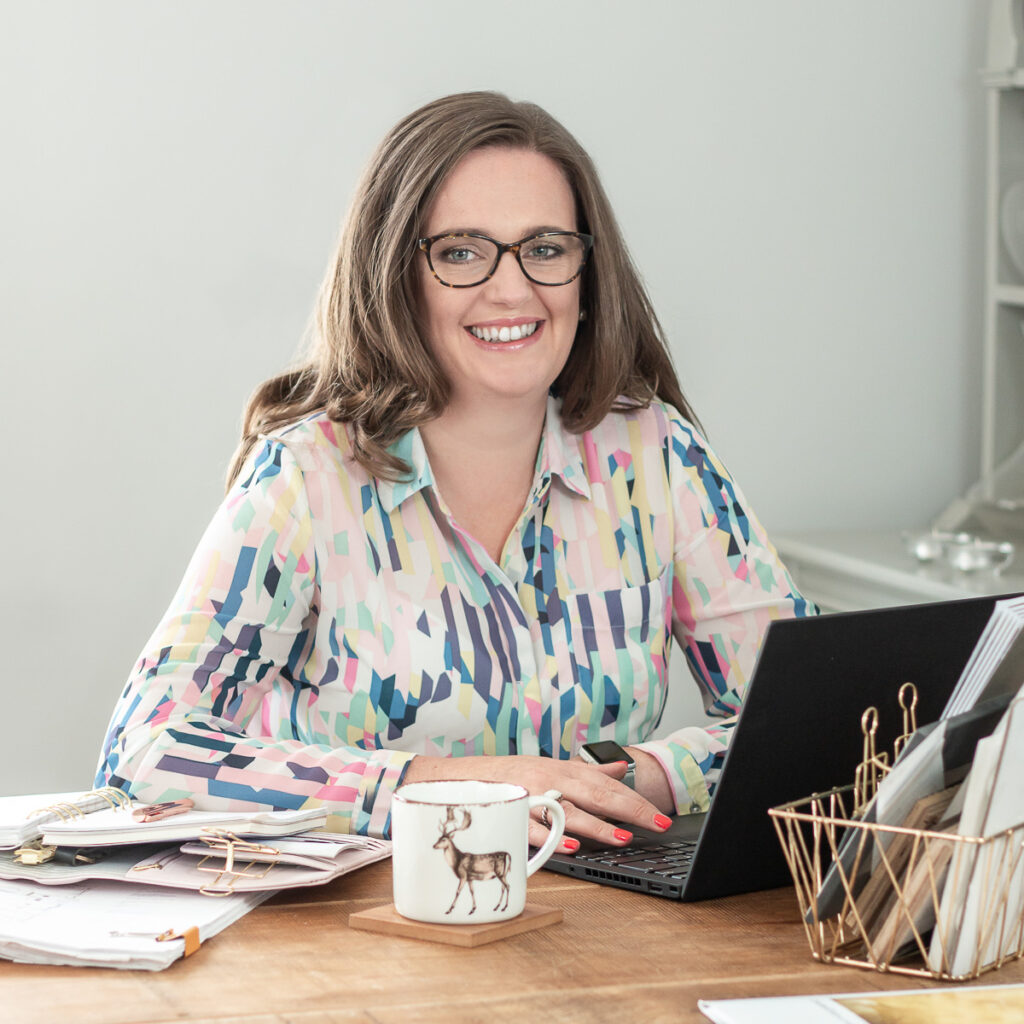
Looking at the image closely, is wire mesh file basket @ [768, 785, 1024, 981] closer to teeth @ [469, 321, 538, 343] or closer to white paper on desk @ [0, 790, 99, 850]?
white paper on desk @ [0, 790, 99, 850]

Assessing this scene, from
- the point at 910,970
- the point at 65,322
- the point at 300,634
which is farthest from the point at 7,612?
the point at 910,970

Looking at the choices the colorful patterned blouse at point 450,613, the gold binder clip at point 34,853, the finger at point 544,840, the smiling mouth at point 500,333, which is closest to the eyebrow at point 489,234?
the smiling mouth at point 500,333

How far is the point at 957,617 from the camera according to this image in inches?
40.8

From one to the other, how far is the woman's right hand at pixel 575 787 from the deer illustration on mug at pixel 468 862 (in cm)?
20

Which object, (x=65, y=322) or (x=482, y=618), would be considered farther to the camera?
(x=65, y=322)

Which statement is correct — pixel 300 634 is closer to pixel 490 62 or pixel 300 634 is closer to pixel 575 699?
pixel 575 699

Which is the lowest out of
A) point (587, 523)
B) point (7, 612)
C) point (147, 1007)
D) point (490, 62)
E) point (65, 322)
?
point (7, 612)

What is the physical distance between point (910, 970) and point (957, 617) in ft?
0.89

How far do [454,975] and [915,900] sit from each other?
29 cm

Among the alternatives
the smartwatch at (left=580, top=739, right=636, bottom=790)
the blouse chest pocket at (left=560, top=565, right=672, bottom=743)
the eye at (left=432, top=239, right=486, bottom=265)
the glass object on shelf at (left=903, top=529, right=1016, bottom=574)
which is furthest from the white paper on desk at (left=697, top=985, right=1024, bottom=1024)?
the glass object on shelf at (left=903, top=529, right=1016, bottom=574)

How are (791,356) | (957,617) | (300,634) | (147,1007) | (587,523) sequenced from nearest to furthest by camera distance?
(147,1007), (957,617), (300,634), (587,523), (791,356)

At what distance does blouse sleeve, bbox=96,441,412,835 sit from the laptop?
277 millimetres

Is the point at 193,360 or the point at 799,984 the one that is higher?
the point at 193,360

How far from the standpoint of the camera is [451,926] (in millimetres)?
939
